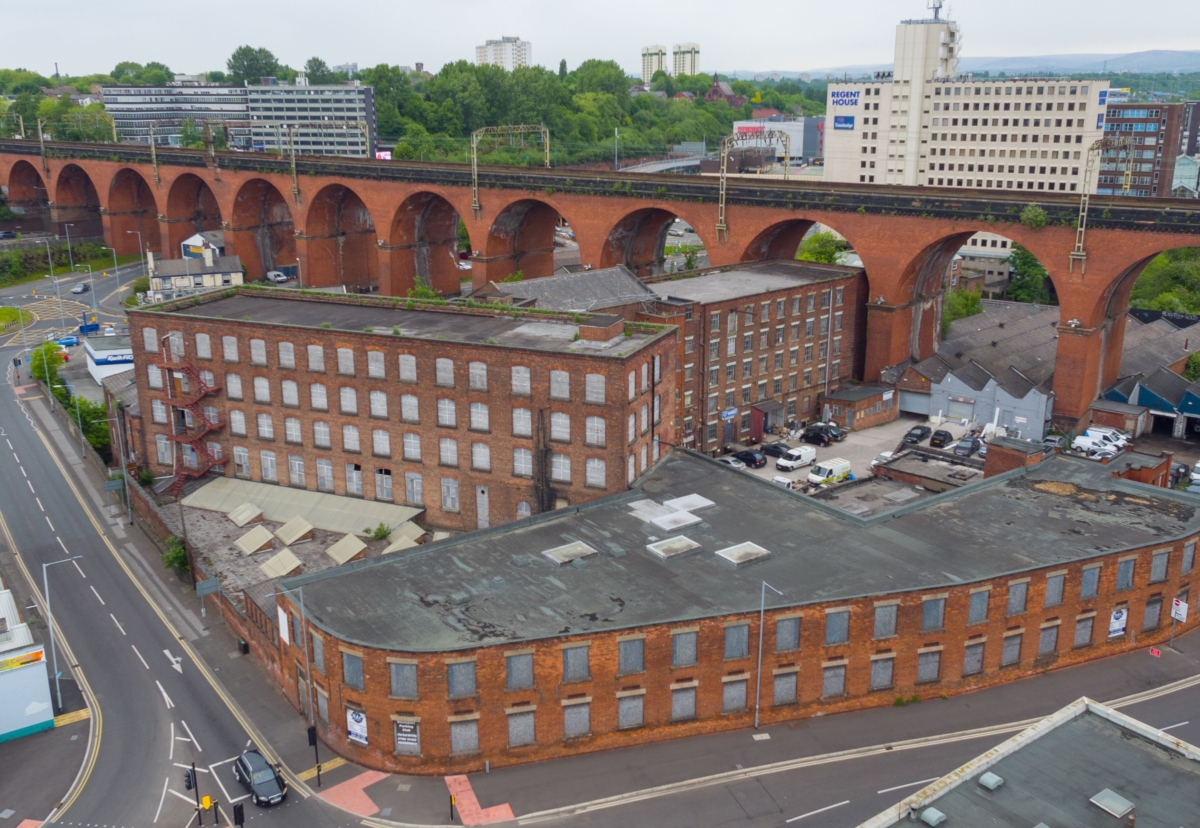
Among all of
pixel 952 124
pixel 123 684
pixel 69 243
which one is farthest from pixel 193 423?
pixel 952 124

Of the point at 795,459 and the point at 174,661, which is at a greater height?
the point at 795,459

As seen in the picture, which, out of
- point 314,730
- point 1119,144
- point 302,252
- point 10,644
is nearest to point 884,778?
point 314,730

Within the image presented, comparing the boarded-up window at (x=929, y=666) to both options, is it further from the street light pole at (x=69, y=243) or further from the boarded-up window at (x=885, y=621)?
the street light pole at (x=69, y=243)

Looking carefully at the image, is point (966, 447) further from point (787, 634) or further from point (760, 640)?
point (760, 640)

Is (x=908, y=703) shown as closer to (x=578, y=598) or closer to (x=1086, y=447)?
(x=578, y=598)

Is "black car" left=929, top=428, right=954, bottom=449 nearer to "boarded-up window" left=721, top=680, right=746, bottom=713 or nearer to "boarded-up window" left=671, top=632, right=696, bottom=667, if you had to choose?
"boarded-up window" left=721, top=680, right=746, bottom=713

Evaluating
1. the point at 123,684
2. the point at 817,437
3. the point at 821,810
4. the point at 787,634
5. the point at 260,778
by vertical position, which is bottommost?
the point at 123,684

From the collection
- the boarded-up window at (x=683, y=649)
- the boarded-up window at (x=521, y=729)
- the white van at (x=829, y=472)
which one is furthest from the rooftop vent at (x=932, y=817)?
the white van at (x=829, y=472)
